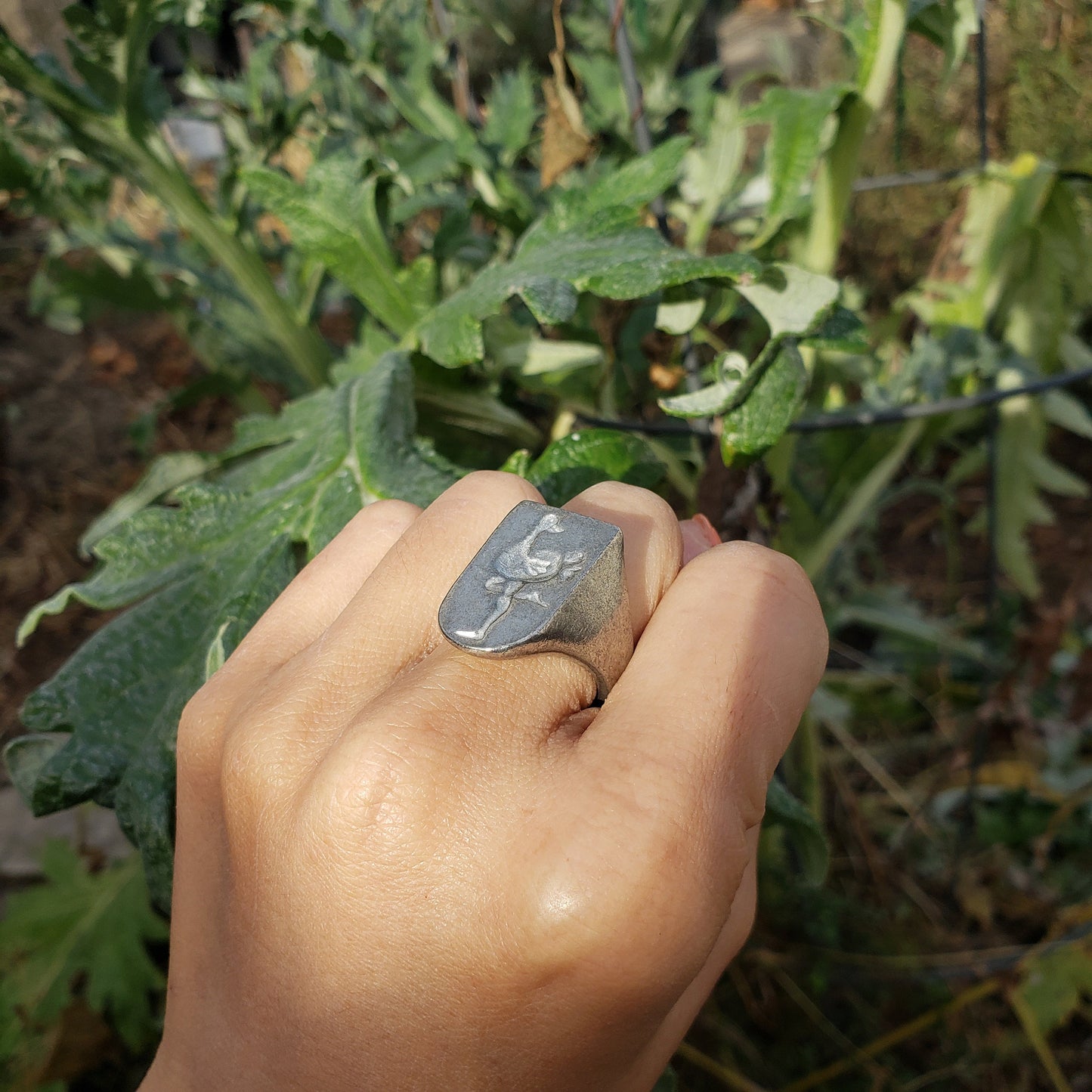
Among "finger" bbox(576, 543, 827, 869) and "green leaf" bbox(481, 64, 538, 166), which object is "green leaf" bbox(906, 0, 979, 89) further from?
"finger" bbox(576, 543, 827, 869)

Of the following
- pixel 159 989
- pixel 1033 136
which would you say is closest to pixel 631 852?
pixel 159 989

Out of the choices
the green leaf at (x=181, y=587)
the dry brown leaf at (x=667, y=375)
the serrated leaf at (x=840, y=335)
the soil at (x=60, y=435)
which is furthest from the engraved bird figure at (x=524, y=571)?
the soil at (x=60, y=435)

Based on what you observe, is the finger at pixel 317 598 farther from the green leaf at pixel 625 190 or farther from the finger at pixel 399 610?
the green leaf at pixel 625 190

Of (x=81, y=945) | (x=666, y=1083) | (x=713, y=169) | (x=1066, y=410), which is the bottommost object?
(x=81, y=945)

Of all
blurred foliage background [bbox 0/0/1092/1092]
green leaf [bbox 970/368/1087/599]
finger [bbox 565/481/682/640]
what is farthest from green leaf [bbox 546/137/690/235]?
green leaf [bbox 970/368/1087/599]

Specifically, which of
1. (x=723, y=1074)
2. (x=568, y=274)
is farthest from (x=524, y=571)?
(x=723, y=1074)

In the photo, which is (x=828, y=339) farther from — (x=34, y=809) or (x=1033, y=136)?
(x=1033, y=136)

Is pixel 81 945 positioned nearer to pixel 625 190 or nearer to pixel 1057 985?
pixel 625 190
